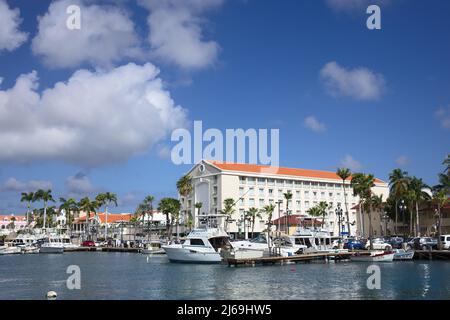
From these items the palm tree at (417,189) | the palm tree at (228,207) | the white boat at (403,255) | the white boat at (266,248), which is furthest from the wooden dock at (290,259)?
the palm tree at (228,207)

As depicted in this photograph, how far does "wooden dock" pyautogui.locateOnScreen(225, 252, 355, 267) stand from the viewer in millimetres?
61969

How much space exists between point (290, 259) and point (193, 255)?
12.9m

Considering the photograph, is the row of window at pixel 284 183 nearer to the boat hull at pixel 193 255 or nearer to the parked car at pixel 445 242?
the parked car at pixel 445 242

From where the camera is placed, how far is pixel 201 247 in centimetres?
6781

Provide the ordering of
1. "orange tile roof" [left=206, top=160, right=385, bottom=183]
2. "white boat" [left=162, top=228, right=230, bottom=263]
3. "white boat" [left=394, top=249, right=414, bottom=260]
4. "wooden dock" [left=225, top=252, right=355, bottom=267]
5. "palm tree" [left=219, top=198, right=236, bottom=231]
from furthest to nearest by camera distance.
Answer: "orange tile roof" [left=206, top=160, right=385, bottom=183]
"palm tree" [left=219, top=198, right=236, bottom=231]
"white boat" [left=394, top=249, right=414, bottom=260]
"white boat" [left=162, top=228, right=230, bottom=263]
"wooden dock" [left=225, top=252, right=355, bottom=267]

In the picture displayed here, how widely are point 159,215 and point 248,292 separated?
14766 centimetres

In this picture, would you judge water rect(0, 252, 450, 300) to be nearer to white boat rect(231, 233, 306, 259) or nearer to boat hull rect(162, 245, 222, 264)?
white boat rect(231, 233, 306, 259)

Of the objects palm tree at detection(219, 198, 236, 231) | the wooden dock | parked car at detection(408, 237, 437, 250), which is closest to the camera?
the wooden dock

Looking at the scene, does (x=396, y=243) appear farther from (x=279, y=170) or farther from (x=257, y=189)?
(x=279, y=170)

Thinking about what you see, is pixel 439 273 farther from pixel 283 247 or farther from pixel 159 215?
pixel 159 215

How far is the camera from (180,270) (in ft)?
190

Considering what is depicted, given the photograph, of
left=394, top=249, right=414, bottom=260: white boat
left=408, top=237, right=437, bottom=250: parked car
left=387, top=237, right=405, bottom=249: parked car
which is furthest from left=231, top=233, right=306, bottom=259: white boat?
left=387, top=237, right=405, bottom=249: parked car

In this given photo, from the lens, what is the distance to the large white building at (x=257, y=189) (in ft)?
459
